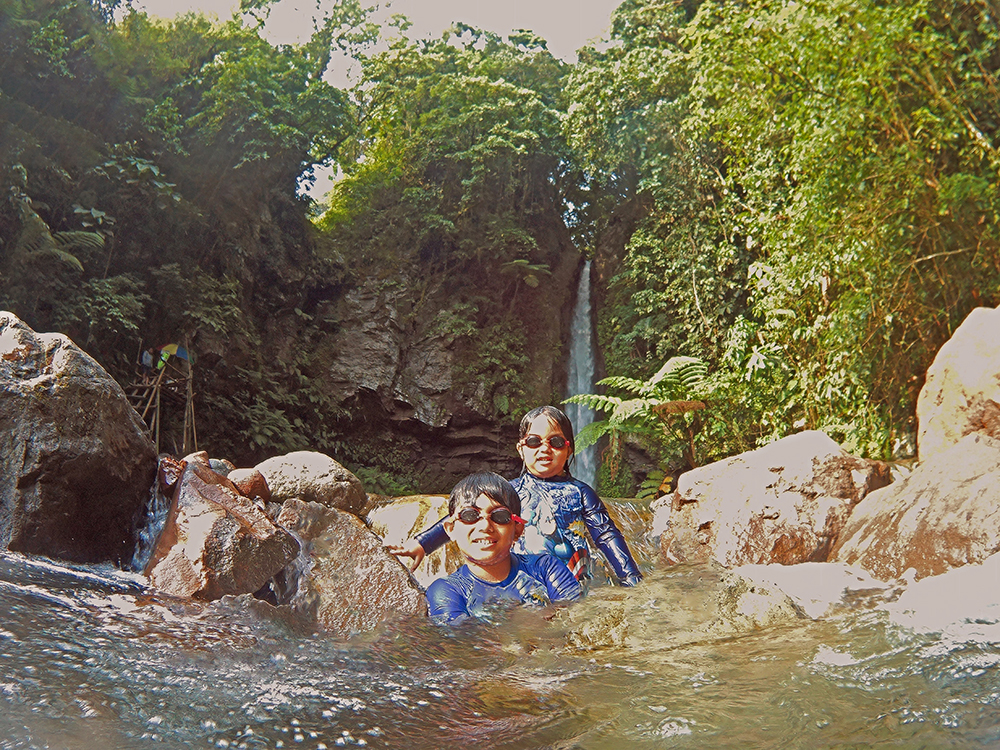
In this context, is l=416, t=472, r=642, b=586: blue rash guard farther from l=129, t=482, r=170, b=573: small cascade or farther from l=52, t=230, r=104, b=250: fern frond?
l=52, t=230, r=104, b=250: fern frond

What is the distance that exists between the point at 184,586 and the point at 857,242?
22.9 ft

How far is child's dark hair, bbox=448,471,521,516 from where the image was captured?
2.69 meters

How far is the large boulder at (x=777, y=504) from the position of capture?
560 cm

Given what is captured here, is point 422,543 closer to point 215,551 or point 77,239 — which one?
point 215,551

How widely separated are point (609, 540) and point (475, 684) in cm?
144

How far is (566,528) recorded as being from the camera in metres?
Result: 3.39

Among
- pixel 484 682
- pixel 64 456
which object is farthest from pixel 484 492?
pixel 64 456

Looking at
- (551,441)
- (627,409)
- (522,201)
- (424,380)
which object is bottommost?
(551,441)

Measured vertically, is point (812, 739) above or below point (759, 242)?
below

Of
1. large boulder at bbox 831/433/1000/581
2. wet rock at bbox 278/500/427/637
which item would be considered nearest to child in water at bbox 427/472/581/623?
wet rock at bbox 278/500/427/637

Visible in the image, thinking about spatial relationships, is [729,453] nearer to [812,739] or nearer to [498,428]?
[498,428]

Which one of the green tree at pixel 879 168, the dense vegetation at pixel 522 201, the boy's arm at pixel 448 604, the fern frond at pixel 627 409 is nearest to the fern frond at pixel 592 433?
the fern frond at pixel 627 409

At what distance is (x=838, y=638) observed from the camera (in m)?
2.33

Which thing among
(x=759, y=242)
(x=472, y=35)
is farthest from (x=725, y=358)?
(x=472, y=35)
